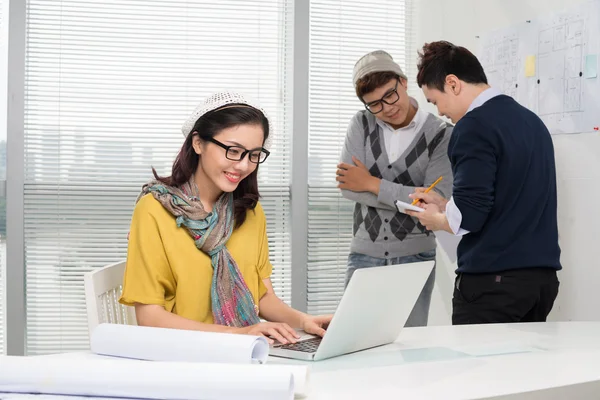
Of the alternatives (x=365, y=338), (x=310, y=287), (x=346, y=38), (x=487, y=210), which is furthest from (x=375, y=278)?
(x=346, y=38)

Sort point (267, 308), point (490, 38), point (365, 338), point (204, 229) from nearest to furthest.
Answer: point (365, 338)
point (204, 229)
point (267, 308)
point (490, 38)

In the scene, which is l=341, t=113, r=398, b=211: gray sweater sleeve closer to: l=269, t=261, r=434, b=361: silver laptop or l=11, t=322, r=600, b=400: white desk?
l=11, t=322, r=600, b=400: white desk

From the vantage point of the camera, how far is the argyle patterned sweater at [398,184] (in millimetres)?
2834

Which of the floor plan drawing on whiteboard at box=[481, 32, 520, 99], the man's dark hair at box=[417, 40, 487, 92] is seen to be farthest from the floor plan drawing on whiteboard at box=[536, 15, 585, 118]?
the man's dark hair at box=[417, 40, 487, 92]

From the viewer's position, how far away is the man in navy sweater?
6.83 feet

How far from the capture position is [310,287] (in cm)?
391

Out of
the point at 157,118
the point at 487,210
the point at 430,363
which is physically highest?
the point at 157,118

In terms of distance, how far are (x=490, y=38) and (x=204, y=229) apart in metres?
2.02

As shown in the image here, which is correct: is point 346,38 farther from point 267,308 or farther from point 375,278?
point 375,278

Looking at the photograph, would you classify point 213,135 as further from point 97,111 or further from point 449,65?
point 97,111

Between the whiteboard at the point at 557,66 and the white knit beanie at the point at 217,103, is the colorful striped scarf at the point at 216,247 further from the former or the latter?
the whiteboard at the point at 557,66

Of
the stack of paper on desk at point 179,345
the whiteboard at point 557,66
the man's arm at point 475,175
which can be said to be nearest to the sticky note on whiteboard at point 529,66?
the whiteboard at point 557,66

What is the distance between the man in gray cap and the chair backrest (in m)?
1.25

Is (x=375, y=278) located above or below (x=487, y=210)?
below
